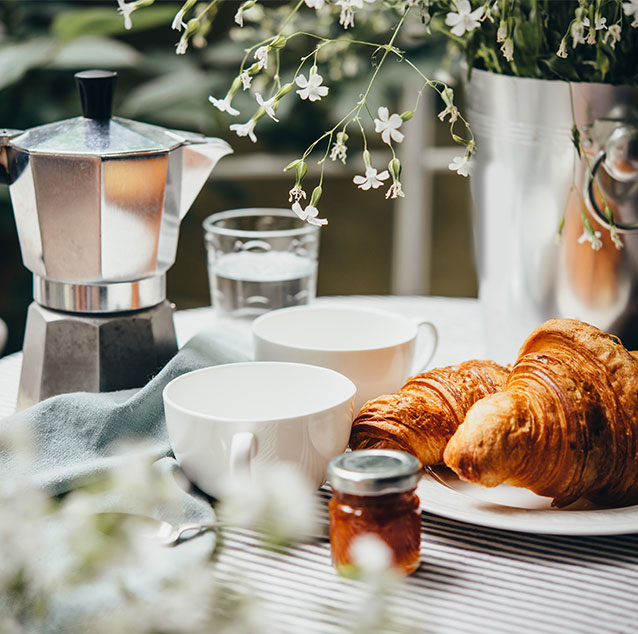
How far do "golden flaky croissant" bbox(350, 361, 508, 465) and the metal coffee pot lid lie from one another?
11.1 inches

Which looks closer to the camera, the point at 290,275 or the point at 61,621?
the point at 61,621

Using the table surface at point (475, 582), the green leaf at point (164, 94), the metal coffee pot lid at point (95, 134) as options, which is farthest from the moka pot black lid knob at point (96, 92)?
the green leaf at point (164, 94)

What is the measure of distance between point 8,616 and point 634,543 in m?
0.38

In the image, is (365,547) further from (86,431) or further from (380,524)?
(86,431)

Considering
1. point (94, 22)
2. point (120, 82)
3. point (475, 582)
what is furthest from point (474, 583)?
point (120, 82)

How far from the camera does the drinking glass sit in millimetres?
995

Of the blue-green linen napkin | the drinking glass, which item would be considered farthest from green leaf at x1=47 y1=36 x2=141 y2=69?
the blue-green linen napkin

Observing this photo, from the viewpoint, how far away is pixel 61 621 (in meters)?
0.49

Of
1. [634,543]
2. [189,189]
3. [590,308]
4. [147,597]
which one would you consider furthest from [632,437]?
[189,189]

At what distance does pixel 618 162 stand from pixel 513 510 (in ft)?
1.03

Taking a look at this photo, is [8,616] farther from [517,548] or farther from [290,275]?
[290,275]

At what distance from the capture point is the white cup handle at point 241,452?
584 mm

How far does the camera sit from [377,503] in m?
0.53

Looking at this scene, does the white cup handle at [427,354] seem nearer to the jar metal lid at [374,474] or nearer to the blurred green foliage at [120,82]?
the jar metal lid at [374,474]
